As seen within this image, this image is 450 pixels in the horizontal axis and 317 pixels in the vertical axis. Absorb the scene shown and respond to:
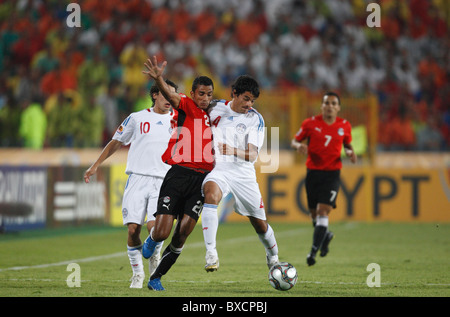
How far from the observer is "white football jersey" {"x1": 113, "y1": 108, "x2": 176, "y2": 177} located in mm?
8828

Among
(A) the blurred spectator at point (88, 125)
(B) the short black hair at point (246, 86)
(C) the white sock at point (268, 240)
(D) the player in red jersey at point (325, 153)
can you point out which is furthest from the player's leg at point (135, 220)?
(A) the blurred spectator at point (88, 125)

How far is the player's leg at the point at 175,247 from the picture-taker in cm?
757

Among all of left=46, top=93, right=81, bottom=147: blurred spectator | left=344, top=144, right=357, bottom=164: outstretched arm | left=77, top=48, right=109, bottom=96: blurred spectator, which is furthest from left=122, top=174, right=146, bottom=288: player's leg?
left=77, top=48, right=109, bottom=96: blurred spectator

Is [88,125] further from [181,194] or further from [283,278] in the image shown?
[283,278]

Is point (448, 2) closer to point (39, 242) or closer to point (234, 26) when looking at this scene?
point (234, 26)

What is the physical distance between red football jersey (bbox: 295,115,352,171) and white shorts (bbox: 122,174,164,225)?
3034 mm

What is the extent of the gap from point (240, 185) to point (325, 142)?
3.32 meters

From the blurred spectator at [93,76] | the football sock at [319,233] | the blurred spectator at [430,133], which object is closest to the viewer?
the football sock at [319,233]

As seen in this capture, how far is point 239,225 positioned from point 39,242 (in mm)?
5401

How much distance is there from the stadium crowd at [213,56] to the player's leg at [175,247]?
10.6 meters

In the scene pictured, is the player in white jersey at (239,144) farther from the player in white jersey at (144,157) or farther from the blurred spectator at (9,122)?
the blurred spectator at (9,122)
